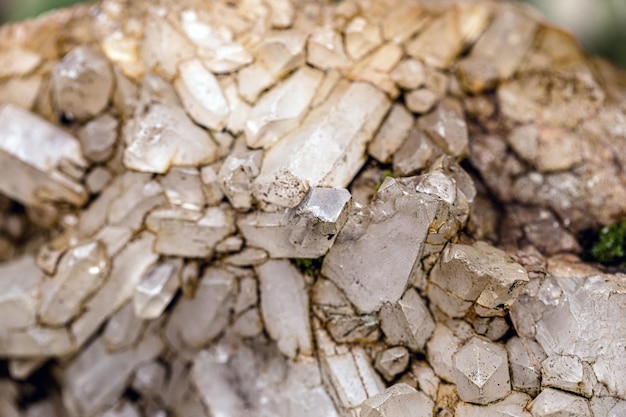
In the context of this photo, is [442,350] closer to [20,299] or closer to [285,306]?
[285,306]

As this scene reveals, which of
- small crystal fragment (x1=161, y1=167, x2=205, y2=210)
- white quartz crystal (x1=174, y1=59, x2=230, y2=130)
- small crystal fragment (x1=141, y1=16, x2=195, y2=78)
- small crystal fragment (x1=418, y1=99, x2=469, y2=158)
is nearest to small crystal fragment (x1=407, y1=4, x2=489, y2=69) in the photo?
small crystal fragment (x1=418, y1=99, x2=469, y2=158)

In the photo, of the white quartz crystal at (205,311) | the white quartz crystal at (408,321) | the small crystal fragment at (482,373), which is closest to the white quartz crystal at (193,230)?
the white quartz crystal at (205,311)

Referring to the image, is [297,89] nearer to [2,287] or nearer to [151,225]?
[151,225]

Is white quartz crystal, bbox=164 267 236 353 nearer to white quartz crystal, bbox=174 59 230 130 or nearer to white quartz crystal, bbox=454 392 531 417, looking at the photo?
white quartz crystal, bbox=174 59 230 130

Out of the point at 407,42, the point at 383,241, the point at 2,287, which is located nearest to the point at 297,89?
the point at 407,42

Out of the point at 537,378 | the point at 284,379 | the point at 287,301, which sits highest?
the point at 537,378

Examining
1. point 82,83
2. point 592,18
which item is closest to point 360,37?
point 82,83
